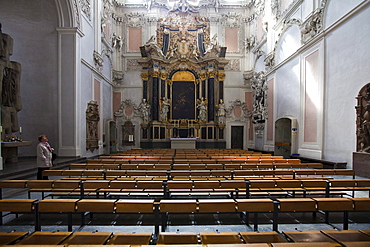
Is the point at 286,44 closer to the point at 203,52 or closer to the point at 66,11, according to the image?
the point at 203,52

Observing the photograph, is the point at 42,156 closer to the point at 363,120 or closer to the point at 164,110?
the point at 363,120

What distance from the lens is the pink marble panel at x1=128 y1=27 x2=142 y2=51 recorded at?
59.8 ft

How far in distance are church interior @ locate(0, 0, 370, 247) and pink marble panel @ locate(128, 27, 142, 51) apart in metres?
0.08

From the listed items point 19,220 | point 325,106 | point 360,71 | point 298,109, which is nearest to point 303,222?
point 19,220

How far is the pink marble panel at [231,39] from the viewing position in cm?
1845

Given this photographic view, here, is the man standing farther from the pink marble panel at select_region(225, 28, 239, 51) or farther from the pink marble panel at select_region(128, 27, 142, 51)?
the pink marble panel at select_region(225, 28, 239, 51)

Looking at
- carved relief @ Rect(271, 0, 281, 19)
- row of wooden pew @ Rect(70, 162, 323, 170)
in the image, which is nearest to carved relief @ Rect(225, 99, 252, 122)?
carved relief @ Rect(271, 0, 281, 19)

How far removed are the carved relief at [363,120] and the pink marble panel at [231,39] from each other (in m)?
13.1

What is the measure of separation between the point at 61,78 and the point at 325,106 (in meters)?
11.3

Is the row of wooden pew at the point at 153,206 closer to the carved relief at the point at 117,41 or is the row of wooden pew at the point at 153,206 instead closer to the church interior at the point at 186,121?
the church interior at the point at 186,121

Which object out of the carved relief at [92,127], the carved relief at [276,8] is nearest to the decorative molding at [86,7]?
the carved relief at [92,127]

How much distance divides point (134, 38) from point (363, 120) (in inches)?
658

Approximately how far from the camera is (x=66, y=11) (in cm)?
998

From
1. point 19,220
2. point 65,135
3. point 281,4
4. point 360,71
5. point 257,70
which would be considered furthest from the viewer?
point 257,70
